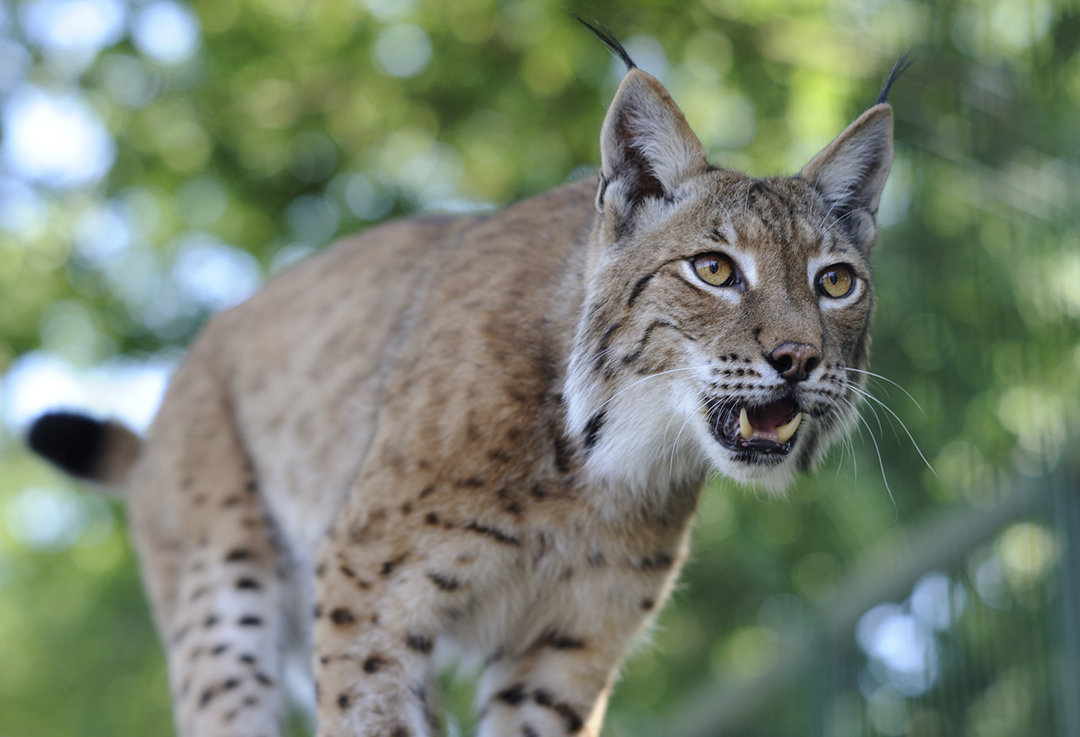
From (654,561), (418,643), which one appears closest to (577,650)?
(654,561)

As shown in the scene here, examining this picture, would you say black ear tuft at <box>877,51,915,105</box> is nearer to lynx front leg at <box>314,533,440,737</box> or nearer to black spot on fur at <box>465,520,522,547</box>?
black spot on fur at <box>465,520,522,547</box>

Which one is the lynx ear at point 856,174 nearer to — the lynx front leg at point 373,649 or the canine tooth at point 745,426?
the canine tooth at point 745,426

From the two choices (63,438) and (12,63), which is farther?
(12,63)

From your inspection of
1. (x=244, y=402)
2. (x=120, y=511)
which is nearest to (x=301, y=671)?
(x=244, y=402)

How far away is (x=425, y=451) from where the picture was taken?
3811 mm

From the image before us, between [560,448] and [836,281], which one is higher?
[836,281]

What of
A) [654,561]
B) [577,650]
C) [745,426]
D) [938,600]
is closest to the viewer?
[745,426]

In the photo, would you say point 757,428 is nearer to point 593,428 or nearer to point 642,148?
point 593,428

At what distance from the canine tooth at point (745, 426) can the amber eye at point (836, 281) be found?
474 mm

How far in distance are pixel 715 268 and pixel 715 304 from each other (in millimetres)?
140

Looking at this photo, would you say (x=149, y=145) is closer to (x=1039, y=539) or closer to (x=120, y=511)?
(x=120, y=511)

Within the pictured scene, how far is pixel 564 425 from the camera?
377 centimetres

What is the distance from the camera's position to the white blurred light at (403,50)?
28.9ft

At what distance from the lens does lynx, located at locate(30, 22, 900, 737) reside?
3.47 m
